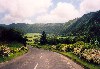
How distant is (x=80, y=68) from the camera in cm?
4616

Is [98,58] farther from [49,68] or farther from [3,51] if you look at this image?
[3,51]

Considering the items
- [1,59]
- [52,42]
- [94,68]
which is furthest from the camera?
[52,42]

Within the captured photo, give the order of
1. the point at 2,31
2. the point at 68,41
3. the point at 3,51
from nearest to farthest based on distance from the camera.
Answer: the point at 3,51 < the point at 2,31 < the point at 68,41

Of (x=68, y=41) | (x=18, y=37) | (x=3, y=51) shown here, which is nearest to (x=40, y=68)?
(x=3, y=51)

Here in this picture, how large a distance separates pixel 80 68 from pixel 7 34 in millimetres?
72110

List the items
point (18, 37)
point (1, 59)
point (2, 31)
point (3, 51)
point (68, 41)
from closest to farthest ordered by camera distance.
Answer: point (1, 59) < point (3, 51) < point (2, 31) < point (18, 37) < point (68, 41)

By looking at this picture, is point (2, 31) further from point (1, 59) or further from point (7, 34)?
point (1, 59)

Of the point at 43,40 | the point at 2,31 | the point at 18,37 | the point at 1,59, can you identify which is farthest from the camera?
the point at 43,40

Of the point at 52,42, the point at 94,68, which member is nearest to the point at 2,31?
the point at 52,42

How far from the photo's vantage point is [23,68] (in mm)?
44875

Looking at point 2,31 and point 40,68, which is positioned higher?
point 2,31

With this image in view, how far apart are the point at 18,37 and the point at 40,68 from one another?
82.2 m

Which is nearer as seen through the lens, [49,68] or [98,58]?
[49,68]

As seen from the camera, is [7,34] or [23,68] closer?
[23,68]
